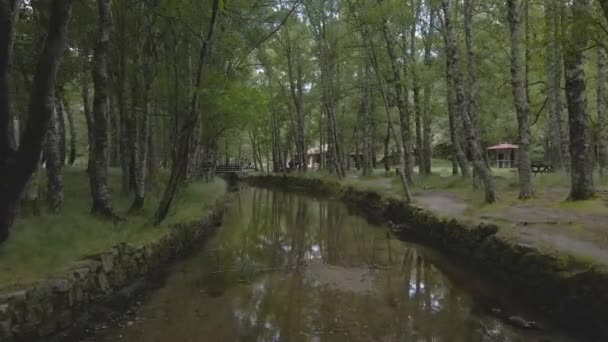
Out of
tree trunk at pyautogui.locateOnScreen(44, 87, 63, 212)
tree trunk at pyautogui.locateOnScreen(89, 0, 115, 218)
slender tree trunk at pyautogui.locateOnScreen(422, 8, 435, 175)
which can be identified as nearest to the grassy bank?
tree trunk at pyautogui.locateOnScreen(89, 0, 115, 218)

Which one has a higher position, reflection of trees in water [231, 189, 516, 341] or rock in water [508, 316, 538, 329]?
reflection of trees in water [231, 189, 516, 341]

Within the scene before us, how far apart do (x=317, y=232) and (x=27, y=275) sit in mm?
9906

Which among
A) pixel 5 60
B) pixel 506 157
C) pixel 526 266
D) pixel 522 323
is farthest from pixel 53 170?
pixel 506 157

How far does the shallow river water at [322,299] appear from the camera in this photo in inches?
245

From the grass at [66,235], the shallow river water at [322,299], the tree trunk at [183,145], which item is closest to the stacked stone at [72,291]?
the grass at [66,235]

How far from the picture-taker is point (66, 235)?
755 centimetres

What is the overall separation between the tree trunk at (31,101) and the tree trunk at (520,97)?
1089 centimetres

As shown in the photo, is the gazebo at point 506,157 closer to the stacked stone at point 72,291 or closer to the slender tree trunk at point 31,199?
the stacked stone at point 72,291

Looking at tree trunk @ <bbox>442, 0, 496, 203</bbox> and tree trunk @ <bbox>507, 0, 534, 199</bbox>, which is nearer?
tree trunk @ <bbox>507, 0, 534, 199</bbox>

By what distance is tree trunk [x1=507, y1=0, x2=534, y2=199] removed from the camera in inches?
463

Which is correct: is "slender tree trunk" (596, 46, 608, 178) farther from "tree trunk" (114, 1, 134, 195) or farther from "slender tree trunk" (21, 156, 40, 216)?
"slender tree trunk" (21, 156, 40, 216)

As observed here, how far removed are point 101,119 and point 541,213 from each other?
10.4 metres

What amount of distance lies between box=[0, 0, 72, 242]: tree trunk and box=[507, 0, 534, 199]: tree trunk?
1089cm

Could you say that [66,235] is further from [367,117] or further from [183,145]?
[367,117]
